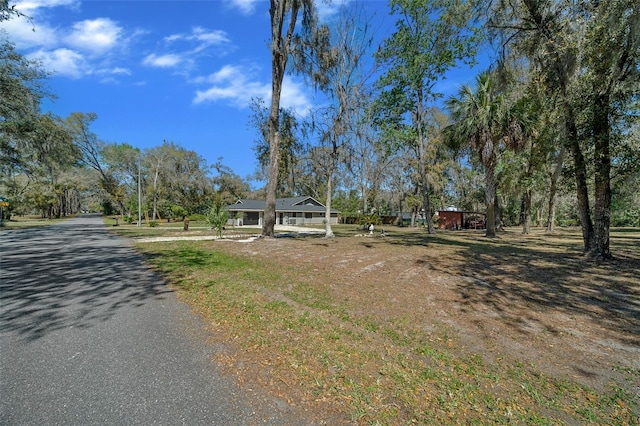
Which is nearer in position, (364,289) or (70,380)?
(70,380)

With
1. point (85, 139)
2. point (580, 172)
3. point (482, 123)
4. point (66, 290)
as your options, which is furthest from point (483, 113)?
point (85, 139)

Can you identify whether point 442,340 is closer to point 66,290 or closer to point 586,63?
point 66,290

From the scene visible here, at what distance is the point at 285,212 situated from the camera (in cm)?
3912

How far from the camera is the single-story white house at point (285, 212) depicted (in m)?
35.9

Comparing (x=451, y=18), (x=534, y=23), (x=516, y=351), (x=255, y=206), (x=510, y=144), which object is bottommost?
(x=516, y=351)

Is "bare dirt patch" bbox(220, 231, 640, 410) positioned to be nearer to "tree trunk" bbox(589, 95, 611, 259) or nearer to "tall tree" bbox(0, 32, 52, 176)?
"tree trunk" bbox(589, 95, 611, 259)

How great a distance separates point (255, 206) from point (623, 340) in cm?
3490

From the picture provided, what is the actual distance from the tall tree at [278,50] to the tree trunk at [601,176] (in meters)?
11.8

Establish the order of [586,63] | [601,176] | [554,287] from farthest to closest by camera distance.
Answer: [601,176], [586,63], [554,287]

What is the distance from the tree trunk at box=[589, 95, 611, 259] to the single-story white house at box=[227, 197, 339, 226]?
31.6 m

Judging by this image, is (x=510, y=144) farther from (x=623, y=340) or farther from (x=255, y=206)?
(x=255, y=206)

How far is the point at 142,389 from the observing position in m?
2.46

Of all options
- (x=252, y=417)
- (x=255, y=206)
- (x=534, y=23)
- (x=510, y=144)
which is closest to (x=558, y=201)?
(x=510, y=144)

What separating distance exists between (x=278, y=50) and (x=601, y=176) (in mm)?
13333
